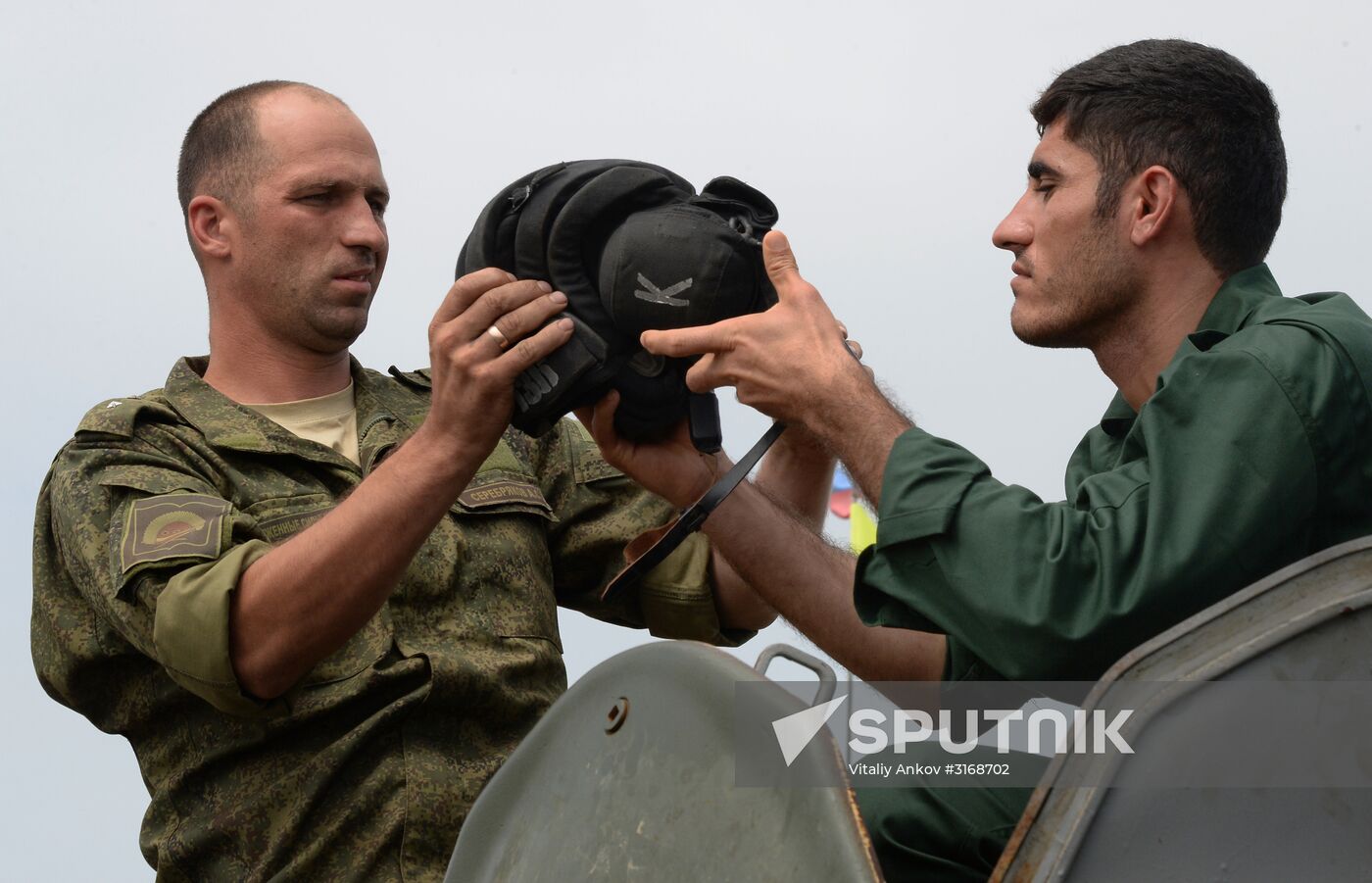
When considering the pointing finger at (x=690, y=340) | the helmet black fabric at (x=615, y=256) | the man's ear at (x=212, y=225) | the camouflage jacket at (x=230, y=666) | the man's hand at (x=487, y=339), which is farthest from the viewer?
the man's ear at (x=212, y=225)

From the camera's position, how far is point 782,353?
2400 millimetres

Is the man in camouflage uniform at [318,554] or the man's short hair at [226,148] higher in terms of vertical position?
the man's short hair at [226,148]

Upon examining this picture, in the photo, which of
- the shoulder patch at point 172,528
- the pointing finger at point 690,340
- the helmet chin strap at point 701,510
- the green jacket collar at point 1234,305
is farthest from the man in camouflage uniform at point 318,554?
the green jacket collar at point 1234,305

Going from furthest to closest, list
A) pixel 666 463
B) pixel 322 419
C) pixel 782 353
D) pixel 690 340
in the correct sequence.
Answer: pixel 322 419, pixel 666 463, pixel 690 340, pixel 782 353

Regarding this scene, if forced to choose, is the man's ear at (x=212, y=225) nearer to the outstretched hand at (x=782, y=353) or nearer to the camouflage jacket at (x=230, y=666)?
the camouflage jacket at (x=230, y=666)

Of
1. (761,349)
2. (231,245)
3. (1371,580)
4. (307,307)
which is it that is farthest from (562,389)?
(1371,580)

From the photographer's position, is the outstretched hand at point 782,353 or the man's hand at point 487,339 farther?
the man's hand at point 487,339

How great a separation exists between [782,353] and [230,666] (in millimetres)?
1134

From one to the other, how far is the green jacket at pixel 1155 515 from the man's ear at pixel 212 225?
6.24 feet

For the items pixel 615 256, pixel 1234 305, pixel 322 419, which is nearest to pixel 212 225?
pixel 322 419

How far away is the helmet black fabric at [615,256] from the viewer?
2602 millimetres

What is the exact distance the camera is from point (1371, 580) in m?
1.60

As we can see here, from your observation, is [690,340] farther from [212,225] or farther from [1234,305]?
[212,225]

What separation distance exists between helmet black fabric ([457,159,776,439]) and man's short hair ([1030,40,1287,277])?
56 centimetres
